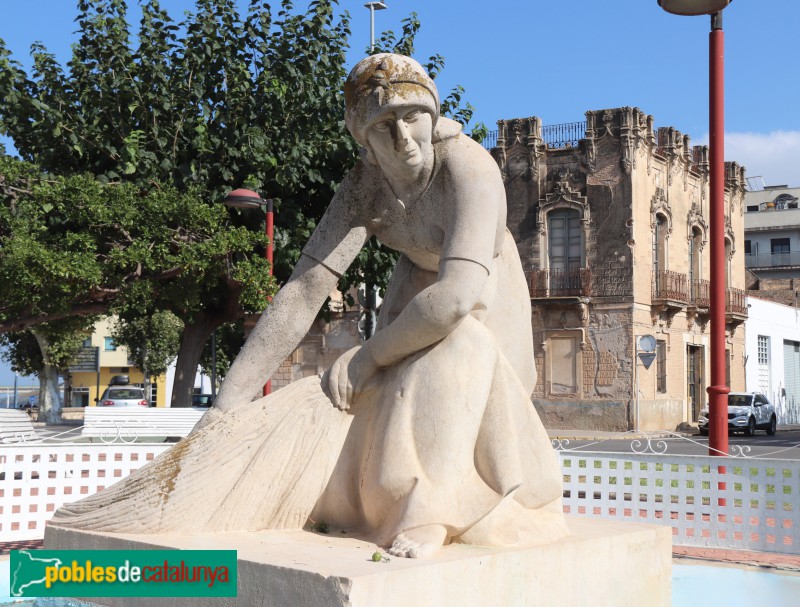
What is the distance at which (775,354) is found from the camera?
36.7 meters

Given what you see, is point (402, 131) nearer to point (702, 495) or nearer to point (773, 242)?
point (702, 495)

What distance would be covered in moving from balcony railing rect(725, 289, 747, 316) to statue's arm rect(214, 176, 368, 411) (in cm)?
2981

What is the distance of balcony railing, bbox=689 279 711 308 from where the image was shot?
101 ft

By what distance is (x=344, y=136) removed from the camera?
1434 centimetres

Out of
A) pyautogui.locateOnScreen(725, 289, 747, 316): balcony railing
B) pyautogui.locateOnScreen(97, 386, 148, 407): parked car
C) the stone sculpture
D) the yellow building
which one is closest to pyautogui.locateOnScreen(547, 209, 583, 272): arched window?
pyautogui.locateOnScreen(725, 289, 747, 316): balcony railing

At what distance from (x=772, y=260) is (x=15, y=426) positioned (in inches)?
1718

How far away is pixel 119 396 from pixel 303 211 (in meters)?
19.0

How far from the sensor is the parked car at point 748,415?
26812 mm

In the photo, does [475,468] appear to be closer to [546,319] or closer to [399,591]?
[399,591]

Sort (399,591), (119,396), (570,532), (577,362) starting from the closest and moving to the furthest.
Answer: (399,591) < (570,532) < (577,362) < (119,396)

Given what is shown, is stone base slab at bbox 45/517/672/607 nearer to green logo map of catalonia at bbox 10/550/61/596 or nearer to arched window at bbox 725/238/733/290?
green logo map of catalonia at bbox 10/550/61/596

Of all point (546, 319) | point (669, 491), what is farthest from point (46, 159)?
point (546, 319)

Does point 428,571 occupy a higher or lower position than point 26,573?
higher

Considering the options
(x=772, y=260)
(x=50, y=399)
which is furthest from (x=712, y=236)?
(x=772, y=260)
